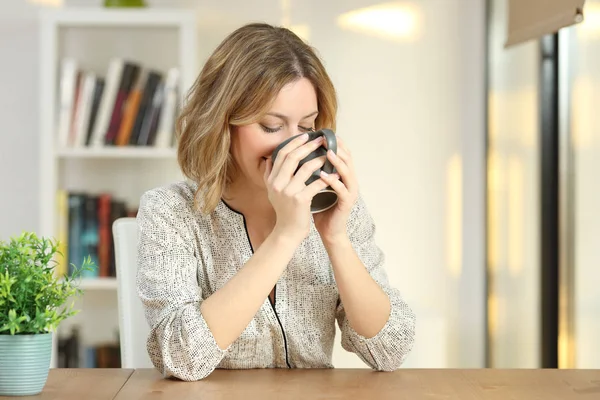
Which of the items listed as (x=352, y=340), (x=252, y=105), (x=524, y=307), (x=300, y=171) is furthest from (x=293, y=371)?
(x=524, y=307)

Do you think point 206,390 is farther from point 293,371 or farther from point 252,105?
point 252,105

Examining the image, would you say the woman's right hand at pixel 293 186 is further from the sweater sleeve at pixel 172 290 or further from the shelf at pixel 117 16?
the shelf at pixel 117 16

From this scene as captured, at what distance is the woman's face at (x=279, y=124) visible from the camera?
1.55 meters

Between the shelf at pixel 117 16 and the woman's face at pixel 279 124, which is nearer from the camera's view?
the woman's face at pixel 279 124

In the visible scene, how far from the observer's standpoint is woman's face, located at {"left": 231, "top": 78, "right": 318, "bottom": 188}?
1.55m

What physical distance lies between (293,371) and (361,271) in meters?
0.21

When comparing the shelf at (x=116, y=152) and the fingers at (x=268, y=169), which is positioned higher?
the shelf at (x=116, y=152)

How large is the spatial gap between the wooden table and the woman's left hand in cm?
24

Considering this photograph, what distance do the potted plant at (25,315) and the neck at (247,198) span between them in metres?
0.54

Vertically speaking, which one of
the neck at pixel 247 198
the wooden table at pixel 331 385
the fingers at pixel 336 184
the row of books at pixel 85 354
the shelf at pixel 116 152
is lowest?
the row of books at pixel 85 354

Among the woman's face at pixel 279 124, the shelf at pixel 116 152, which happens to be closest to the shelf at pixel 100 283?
the shelf at pixel 116 152

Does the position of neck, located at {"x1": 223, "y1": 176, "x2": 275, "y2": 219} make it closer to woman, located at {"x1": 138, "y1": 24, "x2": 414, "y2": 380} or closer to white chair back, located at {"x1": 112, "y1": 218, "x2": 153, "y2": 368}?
woman, located at {"x1": 138, "y1": 24, "x2": 414, "y2": 380}

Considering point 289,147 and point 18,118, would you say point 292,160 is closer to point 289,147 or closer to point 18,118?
point 289,147

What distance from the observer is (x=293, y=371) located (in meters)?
1.47
